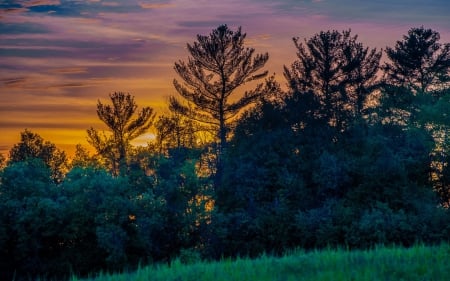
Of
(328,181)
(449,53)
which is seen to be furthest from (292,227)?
(449,53)

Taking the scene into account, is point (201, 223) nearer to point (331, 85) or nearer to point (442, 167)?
point (442, 167)

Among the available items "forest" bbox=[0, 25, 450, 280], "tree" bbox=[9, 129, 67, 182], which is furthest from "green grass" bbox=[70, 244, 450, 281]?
"tree" bbox=[9, 129, 67, 182]

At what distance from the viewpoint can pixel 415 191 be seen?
113 ft

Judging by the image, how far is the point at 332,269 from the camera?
11805 mm

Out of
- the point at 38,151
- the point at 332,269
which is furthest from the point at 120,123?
the point at 332,269

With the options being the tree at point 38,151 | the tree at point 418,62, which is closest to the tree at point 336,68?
the tree at point 418,62

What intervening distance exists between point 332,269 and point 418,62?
4566 centimetres

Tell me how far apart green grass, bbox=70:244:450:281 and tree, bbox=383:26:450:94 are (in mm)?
41239

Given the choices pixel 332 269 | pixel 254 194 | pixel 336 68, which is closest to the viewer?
pixel 332 269

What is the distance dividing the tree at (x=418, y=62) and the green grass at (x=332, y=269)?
41.2 m

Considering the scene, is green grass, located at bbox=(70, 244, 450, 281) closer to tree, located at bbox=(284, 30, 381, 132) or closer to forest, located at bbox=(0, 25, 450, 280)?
forest, located at bbox=(0, 25, 450, 280)

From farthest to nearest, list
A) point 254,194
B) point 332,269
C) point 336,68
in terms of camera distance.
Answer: point 336,68 → point 254,194 → point 332,269

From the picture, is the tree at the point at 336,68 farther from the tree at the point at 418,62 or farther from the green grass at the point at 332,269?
the green grass at the point at 332,269

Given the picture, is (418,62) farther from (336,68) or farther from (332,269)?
(332,269)
